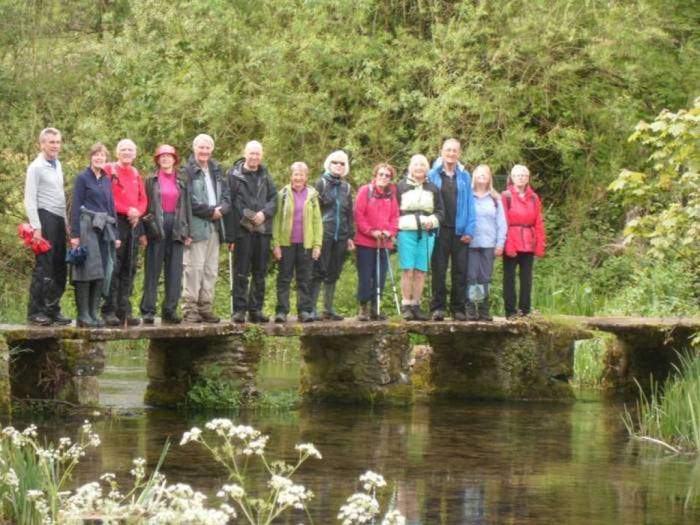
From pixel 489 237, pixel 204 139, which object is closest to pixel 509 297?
pixel 489 237

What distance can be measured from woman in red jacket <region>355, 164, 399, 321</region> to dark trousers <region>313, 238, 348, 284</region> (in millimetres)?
266

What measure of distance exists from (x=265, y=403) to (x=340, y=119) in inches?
363

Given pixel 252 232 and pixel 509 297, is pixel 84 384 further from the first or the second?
pixel 509 297

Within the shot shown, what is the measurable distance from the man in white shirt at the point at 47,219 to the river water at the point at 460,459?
3.56ft

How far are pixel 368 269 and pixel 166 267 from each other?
2.49m

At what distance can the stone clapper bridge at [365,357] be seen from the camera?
13750 mm

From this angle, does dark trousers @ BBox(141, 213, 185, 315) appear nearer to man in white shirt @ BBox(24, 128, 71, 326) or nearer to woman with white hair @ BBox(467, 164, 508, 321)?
man in white shirt @ BBox(24, 128, 71, 326)

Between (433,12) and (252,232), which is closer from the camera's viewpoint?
(252,232)

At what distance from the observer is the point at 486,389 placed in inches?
684

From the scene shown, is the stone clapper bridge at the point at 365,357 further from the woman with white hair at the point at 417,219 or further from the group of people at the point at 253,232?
the woman with white hair at the point at 417,219

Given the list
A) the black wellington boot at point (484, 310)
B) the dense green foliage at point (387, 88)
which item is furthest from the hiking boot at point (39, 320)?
the dense green foliage at point (387, 88)

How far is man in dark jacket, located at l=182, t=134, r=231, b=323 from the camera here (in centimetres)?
1421

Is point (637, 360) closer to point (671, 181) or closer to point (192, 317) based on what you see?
point (671, 181)

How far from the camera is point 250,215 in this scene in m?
14.6
